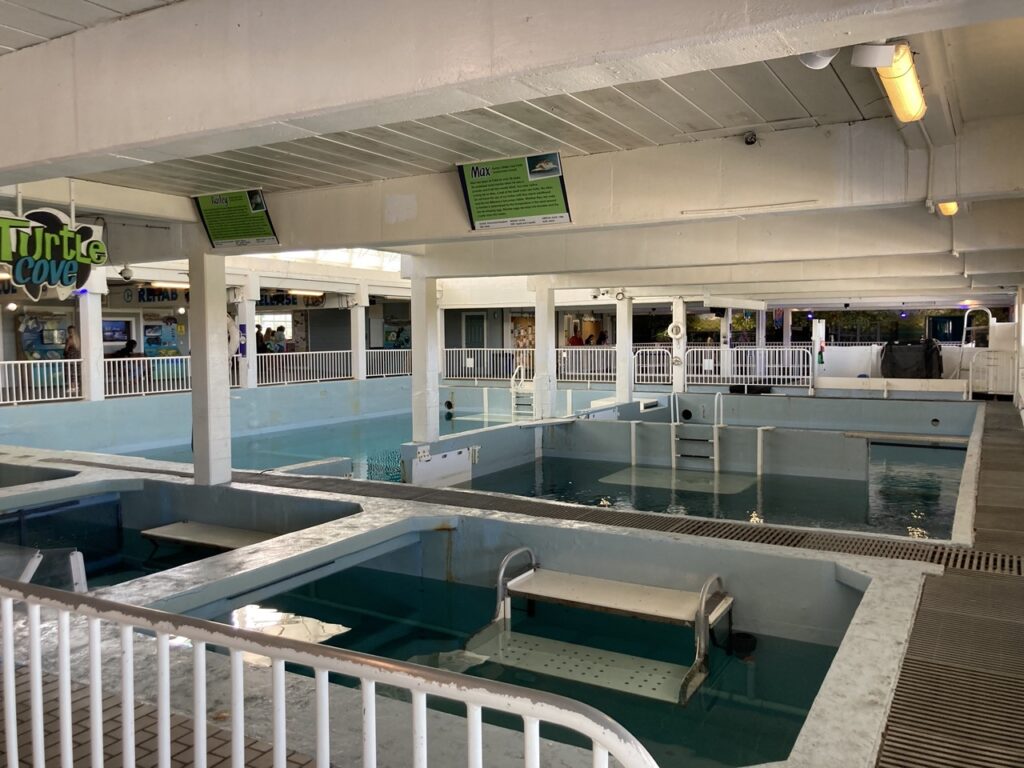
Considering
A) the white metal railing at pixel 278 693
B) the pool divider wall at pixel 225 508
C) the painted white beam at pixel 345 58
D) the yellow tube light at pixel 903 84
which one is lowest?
the pool divider wall at pixel 225 508

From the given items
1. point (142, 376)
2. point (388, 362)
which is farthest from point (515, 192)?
point (388, 362)

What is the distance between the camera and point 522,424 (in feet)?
55.6

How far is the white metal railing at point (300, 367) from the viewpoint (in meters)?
23.1

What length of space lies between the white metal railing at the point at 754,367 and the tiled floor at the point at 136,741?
923 inches

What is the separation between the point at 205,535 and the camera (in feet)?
30.1

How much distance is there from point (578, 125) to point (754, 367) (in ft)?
69.1

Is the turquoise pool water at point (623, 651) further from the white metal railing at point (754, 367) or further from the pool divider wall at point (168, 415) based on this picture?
the white metal railing at point (754, 367)

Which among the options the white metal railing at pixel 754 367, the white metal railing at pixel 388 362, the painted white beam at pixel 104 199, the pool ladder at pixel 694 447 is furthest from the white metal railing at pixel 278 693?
the white metal railing at pixel 388 362

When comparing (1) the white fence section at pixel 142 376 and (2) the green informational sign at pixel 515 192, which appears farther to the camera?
(1) the white fence section at pixel 142 376

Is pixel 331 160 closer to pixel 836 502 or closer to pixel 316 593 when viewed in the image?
pixel 316 593

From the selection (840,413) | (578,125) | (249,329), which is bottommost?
(840,413)

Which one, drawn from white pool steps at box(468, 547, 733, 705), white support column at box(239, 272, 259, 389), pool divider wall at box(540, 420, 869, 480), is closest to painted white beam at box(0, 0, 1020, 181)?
white pool steps at box(468, 547, 733, 705)

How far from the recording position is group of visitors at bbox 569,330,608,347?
3396 cm

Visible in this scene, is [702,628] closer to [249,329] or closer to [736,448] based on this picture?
[736,448]
